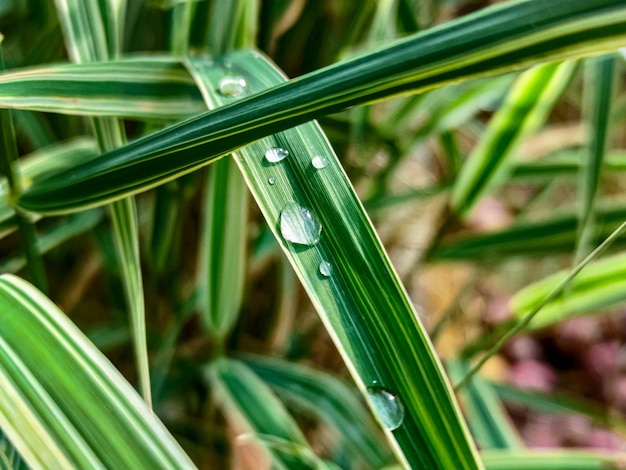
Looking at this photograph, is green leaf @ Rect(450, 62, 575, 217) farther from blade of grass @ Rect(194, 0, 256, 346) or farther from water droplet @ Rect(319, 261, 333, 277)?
water droplet @ Rect(319, 261, 333, 277)

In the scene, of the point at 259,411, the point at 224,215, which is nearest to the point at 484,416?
the point at 259,411

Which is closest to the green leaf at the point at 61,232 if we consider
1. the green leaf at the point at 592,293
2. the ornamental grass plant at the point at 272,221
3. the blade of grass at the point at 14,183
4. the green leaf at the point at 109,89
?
the ornamental grass plant at the point at 272,221

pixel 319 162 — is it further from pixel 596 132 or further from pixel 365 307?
pixel 596 132

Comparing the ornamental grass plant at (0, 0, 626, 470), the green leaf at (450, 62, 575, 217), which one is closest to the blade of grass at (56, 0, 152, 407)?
the ornamental grass plant at (0, 0, 626, 470)

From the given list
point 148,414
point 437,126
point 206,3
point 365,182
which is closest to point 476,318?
point 365,182

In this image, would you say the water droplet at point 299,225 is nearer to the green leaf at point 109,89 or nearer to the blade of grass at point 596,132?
the green leaf at point 109,89

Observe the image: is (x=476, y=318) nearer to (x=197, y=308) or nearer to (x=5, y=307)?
(x=197, y=308)
